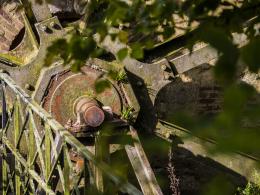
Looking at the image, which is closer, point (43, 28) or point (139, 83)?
point (43, 28)

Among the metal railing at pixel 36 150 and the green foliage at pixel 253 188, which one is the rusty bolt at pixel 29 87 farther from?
the green foliage at pixel 253 188

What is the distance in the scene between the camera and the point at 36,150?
443 cm

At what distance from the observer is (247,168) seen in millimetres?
6066

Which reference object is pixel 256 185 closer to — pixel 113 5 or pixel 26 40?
pixel 26 40

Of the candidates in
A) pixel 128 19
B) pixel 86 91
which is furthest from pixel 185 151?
pixel 128 19

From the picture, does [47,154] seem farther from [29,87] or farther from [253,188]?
[253,188]

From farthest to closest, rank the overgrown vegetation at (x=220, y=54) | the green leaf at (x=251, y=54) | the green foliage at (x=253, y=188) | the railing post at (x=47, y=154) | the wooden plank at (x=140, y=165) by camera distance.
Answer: the green foliage at (x=253, y=188)
the wooden plank at (x=140, y=165)
the railing post at (x=47, y=154)
the green leaf at (x=251, y=54)
the overgrown vegetation at (x=220, y=54)

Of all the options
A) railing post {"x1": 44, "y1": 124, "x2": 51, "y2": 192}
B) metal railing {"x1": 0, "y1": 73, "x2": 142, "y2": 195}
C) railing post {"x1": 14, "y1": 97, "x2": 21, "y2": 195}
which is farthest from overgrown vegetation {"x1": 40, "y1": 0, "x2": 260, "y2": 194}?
railing post {"x1": 14, "y1": 97, "x2": 21, "y2": 195}

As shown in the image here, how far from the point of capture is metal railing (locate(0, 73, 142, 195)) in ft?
10.8

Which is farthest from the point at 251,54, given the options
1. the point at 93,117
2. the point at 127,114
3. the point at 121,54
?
the point at 127,114

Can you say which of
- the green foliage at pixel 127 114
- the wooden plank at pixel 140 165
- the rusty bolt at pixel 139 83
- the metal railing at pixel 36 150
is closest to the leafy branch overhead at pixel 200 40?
the metal railing at pixel 36 150

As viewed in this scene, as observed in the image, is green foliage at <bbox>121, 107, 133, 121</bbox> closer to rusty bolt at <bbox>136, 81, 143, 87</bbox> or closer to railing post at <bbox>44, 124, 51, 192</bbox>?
rusty bolt at <bbox>136, 81, 143, 87</bbox>

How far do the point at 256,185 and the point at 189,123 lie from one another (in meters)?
5.02

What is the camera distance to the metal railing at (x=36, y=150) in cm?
329
